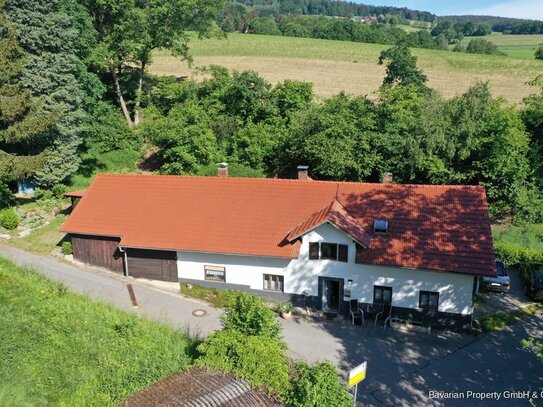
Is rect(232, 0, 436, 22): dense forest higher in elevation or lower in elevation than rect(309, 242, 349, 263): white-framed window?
higher

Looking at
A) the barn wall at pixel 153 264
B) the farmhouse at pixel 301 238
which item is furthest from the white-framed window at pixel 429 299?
the barn wall at pixel 153 264

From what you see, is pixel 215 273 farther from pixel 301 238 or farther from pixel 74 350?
pixel 74 350

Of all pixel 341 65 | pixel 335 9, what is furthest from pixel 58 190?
pixel 335 9

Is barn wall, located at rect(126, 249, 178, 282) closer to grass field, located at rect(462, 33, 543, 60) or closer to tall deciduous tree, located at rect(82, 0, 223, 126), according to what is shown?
tall deciduous tree, located at rect(82, 0, 223, 126)

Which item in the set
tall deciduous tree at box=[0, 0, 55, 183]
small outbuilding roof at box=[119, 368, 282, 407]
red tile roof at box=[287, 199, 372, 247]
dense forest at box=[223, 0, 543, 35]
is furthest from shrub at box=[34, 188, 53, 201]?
dense forest at box=[223, 0, 543, 35]

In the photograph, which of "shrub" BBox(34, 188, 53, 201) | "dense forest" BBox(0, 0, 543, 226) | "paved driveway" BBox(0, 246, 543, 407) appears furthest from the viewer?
"shrub" BBox(34, 188, 53, 201)

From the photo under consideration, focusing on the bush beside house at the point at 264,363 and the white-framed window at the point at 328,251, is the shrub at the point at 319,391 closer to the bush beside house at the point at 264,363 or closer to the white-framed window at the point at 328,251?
the bush beside house at the point at 264,363
